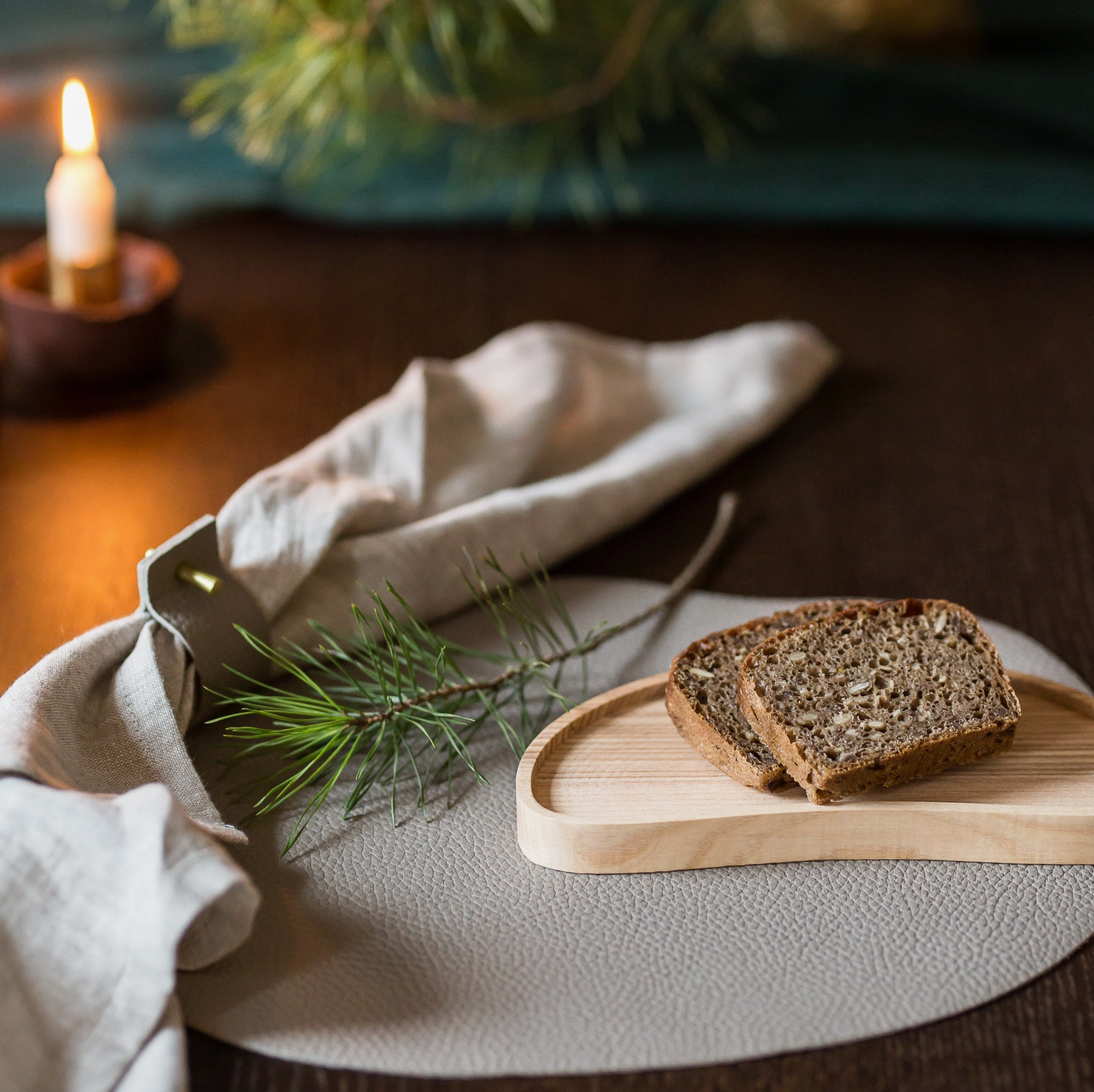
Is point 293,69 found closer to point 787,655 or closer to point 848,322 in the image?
point 848,322

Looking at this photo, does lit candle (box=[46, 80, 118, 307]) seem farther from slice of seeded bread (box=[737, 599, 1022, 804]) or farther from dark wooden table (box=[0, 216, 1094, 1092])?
slice of seeded bread (box=[737, 599, 1022, 804])

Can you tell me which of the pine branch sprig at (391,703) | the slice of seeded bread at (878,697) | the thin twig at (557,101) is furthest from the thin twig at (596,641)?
the thin twig at (557,101)

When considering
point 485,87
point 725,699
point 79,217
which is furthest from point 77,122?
point 725,699

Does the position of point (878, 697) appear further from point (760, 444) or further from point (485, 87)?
point (485, 87)

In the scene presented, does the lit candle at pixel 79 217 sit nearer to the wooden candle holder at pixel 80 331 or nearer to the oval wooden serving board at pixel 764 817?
the wooden candle holder at pixel 80 331

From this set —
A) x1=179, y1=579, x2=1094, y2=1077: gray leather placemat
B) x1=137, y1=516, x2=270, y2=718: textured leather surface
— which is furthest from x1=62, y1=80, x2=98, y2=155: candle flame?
x1=179, y1=579, x2=1094, y2=1077: gray leather placemat
